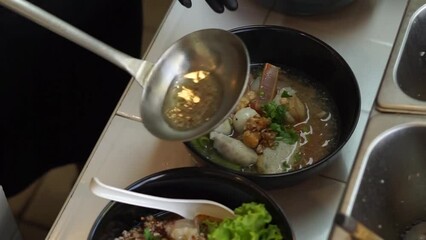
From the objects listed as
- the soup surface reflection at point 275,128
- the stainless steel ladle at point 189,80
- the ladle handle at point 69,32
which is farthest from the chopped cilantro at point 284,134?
the ladle handle at point 69,32

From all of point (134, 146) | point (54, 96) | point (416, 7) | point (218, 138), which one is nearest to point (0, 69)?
point (54, 96)

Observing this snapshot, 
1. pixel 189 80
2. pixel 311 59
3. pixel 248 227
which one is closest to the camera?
pixel 248 227

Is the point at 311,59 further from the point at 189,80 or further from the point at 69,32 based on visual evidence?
the point at 69,32

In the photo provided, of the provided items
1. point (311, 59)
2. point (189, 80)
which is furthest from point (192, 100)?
point (311, 59)

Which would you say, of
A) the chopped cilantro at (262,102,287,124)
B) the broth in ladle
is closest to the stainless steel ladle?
the broth in ladle

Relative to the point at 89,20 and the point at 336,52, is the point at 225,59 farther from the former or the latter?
the point at 89,20

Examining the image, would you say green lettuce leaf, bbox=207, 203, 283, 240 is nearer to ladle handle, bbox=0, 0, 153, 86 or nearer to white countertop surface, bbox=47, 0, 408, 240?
white countertop surface, bbox=47, 0, 408, 240
